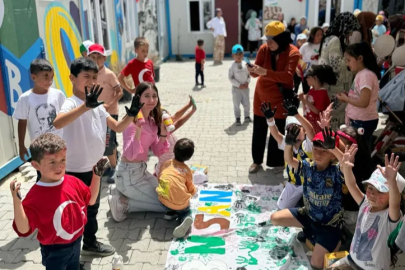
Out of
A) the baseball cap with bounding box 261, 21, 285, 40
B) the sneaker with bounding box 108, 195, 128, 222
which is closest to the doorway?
the baseball cap with bounding box 261, 21, 285, 40

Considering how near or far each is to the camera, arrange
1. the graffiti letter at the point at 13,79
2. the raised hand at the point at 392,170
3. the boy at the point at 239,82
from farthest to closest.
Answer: the boy at the point at 239,82
the graffiti letter at the point at 13,79
the raised hand at the point at 392,170

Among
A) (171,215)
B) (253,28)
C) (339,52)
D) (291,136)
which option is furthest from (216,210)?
(253,28)

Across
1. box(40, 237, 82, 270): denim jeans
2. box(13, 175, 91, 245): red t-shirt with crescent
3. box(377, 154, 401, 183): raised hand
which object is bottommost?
box(40, 237, 82, 270): denim jeans

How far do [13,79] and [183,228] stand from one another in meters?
3.38

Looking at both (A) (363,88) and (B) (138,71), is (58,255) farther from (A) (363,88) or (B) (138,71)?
(B) (138,71)

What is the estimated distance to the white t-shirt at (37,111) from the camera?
3.76 meters

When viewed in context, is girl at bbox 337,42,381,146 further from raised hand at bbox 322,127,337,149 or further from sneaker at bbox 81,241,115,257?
sneaker at bbox 81,241,115,257

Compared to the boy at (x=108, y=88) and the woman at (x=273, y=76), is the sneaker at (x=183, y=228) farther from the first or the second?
the woman at (x=273, y=76)

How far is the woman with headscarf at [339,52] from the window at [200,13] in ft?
45.5

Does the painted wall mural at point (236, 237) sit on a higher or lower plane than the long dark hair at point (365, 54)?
lower

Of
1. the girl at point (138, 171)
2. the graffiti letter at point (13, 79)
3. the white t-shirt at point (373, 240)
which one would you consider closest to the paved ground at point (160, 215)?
the girl at point (138, 171)

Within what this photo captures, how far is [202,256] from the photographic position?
357 cm

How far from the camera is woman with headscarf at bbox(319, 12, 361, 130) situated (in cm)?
548

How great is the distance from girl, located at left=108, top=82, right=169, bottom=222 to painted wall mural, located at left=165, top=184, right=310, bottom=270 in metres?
0.56
